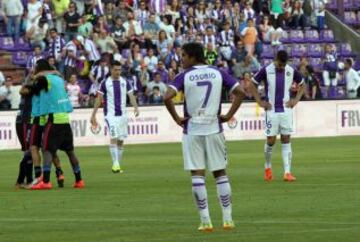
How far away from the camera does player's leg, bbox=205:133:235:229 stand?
14.8 metres

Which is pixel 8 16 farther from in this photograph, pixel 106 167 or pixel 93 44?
pixel 106 167

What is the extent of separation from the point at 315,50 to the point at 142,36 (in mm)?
7717

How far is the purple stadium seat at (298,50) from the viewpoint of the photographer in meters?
46.9

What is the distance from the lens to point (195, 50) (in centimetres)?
1465

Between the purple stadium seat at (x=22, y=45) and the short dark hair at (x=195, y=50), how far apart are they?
27.0 metres

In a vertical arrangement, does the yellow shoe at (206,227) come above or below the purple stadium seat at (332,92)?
above

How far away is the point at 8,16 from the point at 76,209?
2416cm

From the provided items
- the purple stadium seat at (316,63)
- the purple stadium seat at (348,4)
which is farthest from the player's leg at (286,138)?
the purple stadium seat at (348,4)

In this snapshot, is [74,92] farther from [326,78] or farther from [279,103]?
[279,103]

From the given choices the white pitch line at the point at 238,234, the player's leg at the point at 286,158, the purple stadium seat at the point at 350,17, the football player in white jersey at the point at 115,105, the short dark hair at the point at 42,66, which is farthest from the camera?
the purple stadium seat at the point at 350,17

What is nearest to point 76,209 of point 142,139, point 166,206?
point 166,206

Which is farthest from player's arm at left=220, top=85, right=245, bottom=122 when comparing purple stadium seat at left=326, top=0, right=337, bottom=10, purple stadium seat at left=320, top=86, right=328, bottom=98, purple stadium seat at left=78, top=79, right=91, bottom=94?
purple stadium seat at left=326, top=0, right=337, bottom=10

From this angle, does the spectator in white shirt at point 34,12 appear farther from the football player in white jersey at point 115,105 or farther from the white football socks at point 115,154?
the white football socks at point 115,154

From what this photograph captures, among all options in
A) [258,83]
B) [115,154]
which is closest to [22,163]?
[115,154]
